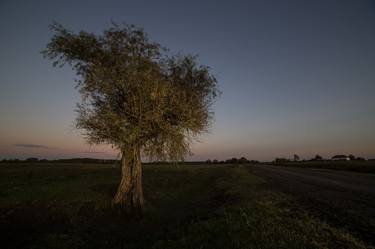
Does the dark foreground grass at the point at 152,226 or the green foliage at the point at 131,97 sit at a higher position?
the green foliage at the point at 131,97

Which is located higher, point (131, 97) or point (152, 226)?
point (131, 97)

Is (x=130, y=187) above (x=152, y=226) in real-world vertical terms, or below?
above

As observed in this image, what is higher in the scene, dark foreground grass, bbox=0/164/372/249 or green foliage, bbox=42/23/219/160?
green foliage, bbox=42/23/219/160

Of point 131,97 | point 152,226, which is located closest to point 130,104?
point 131,97

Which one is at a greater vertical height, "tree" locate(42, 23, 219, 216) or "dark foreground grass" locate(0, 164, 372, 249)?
"tree" locate(42, 23, 219, 216)

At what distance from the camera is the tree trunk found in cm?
1752

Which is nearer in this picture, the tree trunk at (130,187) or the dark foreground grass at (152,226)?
the dark foreground grass at (152,226)

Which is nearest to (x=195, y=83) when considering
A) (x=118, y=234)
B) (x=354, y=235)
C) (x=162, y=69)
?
(x=162, y=69)

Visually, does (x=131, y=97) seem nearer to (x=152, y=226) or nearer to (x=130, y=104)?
(x=130, y=104)

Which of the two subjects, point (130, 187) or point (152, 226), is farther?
point (130, 187)

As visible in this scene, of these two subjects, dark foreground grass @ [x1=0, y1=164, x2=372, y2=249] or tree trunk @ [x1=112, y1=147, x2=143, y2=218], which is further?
tree trunk @ [x1=112, y1=147, x2=143, y2=218]

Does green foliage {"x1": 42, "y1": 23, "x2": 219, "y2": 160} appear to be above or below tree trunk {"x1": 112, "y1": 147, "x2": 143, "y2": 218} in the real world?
above

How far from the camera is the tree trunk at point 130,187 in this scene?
17.5 meters

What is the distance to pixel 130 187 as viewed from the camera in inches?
720
